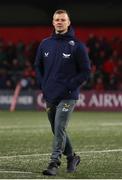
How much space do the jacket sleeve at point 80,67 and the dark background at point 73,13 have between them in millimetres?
23685

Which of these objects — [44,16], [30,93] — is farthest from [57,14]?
[44,16]

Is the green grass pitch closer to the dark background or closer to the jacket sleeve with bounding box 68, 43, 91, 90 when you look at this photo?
the jacket sleeve with bounding box 68, 43, 91, 90

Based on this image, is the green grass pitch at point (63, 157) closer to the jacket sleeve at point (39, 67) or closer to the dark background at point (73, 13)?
the jacket sleeve at point (39, 67)

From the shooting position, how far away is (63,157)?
12.2 m

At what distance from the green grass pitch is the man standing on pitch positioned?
0.59 m

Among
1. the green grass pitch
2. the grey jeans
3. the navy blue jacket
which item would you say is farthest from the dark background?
the grey jeans

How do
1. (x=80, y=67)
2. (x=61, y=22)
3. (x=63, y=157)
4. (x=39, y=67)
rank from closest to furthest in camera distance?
(x=61, y=22), (x=80, y=67), (x=39, y=67), (x=63, y=157)

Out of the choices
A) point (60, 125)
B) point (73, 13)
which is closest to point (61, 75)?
point (60, 125)

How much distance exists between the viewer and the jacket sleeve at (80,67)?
9777 millimetres

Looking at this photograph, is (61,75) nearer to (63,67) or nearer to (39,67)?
(63,67)

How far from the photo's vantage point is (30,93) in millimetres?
28828

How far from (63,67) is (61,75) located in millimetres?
111

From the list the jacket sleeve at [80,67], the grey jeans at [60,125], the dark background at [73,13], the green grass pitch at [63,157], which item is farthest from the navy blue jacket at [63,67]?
the dark background at [73,13]

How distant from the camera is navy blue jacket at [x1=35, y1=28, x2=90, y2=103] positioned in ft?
32.1
